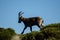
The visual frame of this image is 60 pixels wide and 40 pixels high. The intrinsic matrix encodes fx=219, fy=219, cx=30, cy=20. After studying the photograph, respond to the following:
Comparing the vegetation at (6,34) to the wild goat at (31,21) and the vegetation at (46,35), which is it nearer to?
the vegetation at (46,35)

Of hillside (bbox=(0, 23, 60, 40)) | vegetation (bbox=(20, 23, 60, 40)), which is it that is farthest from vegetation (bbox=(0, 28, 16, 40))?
vegetation (bbox=(20, 23, 60, 40))

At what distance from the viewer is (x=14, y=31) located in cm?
2059

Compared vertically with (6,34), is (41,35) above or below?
above

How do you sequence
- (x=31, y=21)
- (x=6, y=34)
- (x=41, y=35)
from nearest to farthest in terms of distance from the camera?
(x=41, y=35) < (x=6, y=34) < (x=31, y=21)

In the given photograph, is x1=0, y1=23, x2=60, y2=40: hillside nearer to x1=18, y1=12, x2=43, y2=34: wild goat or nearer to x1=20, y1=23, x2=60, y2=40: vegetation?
x1=20, y1=23, x2=60, y2=40: vegetation

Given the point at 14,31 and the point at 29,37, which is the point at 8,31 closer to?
the point at 14,31

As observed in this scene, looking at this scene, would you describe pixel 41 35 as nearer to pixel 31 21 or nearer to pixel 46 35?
pixel 46 35

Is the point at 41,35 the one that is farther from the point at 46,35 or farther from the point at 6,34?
the point at 6,34

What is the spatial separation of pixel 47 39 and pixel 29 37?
1.70 metres

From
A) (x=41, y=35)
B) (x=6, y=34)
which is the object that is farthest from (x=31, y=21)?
(x=41, y=35)

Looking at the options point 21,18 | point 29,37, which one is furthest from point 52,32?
point 21,18

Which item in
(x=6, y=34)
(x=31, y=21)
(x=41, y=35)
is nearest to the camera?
(x=41, y=35)

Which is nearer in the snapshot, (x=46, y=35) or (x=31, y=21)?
(x=46, y=35)

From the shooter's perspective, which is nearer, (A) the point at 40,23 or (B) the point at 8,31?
(B) the point at 8,31
